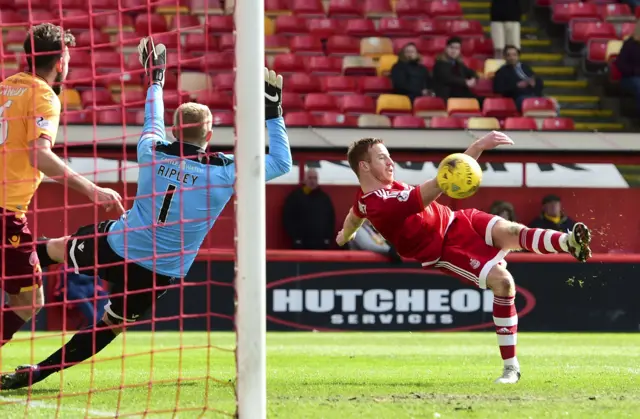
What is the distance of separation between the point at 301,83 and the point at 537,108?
12.5ft

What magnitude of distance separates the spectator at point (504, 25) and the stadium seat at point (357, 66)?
2.49 meters

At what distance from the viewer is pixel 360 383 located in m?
8.34

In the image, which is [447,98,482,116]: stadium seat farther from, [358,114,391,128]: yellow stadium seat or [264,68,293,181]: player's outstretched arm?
[264,68,293,181]: player's outstretched arm

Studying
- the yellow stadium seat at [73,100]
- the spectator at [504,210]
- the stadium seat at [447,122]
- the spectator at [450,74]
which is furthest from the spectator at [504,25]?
the yellow stadium seat at [73,100]

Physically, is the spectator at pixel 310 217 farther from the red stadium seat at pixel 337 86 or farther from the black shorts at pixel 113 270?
the black shorts at pixel 113 270

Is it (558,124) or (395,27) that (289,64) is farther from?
(558,124)

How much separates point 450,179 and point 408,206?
57 centimetres

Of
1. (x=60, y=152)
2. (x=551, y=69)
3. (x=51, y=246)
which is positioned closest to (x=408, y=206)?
(x=51, y=246)

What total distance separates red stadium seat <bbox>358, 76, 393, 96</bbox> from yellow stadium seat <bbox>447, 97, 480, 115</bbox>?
43.7 inches

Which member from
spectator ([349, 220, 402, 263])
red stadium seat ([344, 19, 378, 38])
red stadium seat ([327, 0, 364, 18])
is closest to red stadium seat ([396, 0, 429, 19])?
red stadium seat ([327, 0, 364, 18])

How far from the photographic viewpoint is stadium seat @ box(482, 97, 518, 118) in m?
19.1

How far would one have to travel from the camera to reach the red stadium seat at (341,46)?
20578 mm

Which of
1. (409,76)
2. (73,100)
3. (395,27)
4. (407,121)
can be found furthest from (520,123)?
(73,100)

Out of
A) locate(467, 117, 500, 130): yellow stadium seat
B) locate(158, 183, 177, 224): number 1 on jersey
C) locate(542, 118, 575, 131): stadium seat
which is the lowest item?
locate(542, 118, 575, 131): stadium seat
